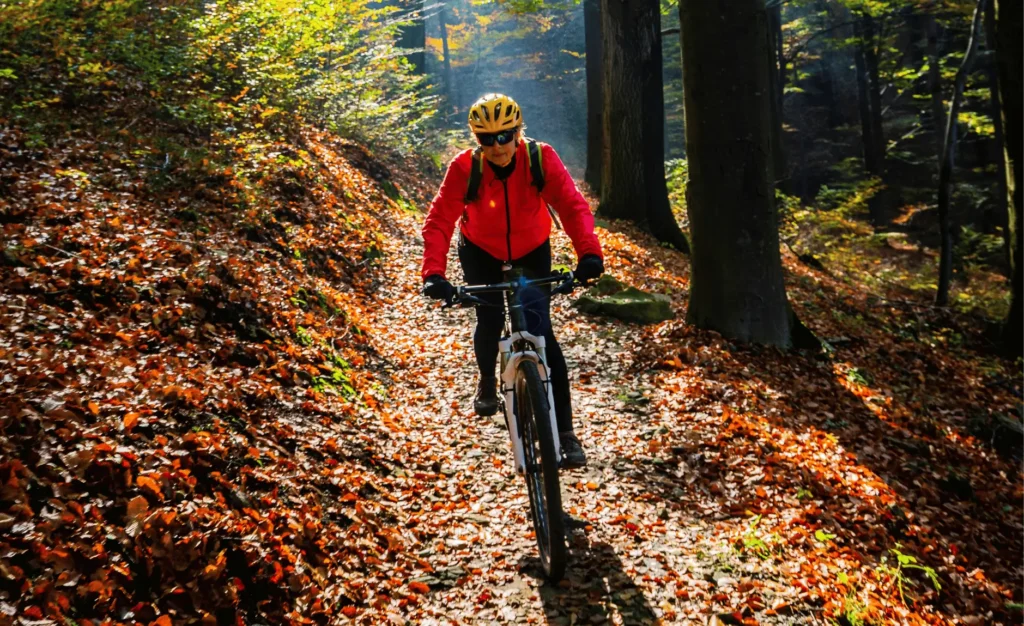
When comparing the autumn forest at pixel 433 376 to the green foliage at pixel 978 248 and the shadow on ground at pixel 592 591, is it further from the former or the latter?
the green foliage at pixel 978 248

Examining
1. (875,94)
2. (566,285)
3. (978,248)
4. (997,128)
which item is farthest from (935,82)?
(566,285)

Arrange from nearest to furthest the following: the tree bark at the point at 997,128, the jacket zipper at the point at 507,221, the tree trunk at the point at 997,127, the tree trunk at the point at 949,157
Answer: the jacket zipper at the point at 507,221, the tree trunk at the point at 949,157, the tree bark at the point at 997,128, the tree trunk at the point at 997,127

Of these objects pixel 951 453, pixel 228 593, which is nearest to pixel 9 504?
pixel 228 593

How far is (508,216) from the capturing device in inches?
183

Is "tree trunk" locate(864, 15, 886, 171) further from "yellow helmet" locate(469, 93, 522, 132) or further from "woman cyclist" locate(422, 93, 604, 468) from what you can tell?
"yellow helmet" locate(469, 93, 522, 132)

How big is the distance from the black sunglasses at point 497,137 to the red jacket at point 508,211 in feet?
0.64

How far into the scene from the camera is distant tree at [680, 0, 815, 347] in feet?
24.2

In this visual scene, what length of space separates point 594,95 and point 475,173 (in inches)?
562

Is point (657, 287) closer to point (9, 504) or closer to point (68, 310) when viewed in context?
point (68, 310)

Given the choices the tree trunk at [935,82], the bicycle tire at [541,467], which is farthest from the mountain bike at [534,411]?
the tree trunk at [935,82]

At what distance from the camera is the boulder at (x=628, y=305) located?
29.9ft

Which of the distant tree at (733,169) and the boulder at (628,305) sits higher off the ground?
the distant tree at (733,169)

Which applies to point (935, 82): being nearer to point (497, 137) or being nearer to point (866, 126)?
point (866, 126)

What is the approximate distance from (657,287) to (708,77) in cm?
350
